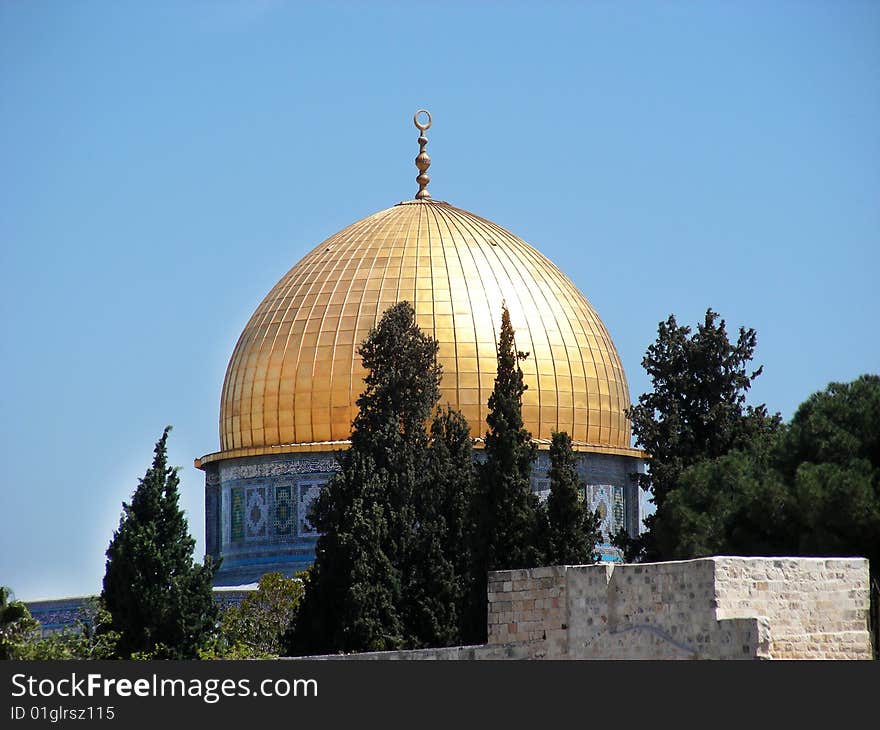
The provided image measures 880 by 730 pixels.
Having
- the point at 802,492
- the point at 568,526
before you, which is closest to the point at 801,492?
the point at 802,492

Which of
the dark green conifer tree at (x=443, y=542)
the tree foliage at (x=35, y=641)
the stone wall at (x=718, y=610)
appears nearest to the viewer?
the stone wall at (x=718, y=610)

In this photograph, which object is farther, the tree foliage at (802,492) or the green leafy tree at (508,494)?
the green leafy tree at (508,494)

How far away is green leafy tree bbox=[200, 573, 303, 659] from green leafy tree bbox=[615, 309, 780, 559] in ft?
15.1

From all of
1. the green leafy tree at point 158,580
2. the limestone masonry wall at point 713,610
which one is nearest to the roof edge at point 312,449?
the green leafy tree at point 158,580

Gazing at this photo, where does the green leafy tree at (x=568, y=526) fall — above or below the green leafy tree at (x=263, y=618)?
above

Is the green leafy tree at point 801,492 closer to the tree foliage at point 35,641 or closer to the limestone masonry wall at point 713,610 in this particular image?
the limestone masonry wall at point 713,610

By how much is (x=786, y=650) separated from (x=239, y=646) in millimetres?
9595

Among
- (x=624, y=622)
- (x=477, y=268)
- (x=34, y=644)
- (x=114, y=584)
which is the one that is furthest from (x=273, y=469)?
(x=624, y=622)

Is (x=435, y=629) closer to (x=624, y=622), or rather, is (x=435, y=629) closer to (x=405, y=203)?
(x=624, y=622)

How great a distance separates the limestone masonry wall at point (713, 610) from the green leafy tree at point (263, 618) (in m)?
7.21

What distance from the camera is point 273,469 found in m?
35.0

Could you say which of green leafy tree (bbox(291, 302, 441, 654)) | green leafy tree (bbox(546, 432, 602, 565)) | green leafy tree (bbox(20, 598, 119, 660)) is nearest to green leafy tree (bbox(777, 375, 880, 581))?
green leafy tree (bbox(546, 432, 602, 565))

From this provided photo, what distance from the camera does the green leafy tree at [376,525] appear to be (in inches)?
924

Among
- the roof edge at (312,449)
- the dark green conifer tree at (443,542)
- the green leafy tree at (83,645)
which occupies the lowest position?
the green leafy tree at (83,645)
